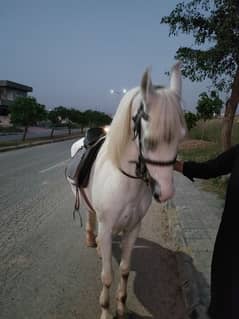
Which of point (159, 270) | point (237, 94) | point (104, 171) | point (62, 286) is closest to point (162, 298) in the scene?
point (159, 270)

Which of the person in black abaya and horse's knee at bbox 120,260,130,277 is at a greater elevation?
the person in black abaya

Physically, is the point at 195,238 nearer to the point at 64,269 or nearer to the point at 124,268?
the point at 124,268

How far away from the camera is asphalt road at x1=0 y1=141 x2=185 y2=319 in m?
2.71

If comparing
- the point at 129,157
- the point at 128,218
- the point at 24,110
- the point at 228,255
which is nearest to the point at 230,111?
the point at 128,218

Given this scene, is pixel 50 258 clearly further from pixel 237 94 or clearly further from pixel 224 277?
pixel 237 94

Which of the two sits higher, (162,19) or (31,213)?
(162,19)

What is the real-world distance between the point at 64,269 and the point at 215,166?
7.06ft

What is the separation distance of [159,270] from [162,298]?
0.55m

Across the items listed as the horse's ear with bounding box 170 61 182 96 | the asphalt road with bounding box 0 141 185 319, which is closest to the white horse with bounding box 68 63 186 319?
the horse's ear with bounding box 170 61 182 96

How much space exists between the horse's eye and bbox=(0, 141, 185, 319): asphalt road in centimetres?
171

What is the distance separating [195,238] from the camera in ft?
12.9

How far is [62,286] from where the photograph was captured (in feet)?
9.93

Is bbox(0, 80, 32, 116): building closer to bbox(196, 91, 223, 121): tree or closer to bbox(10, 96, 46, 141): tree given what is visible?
bbox(10, 96, 46, 141): tree

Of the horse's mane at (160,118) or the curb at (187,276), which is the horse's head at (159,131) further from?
the curb at (187,276)
